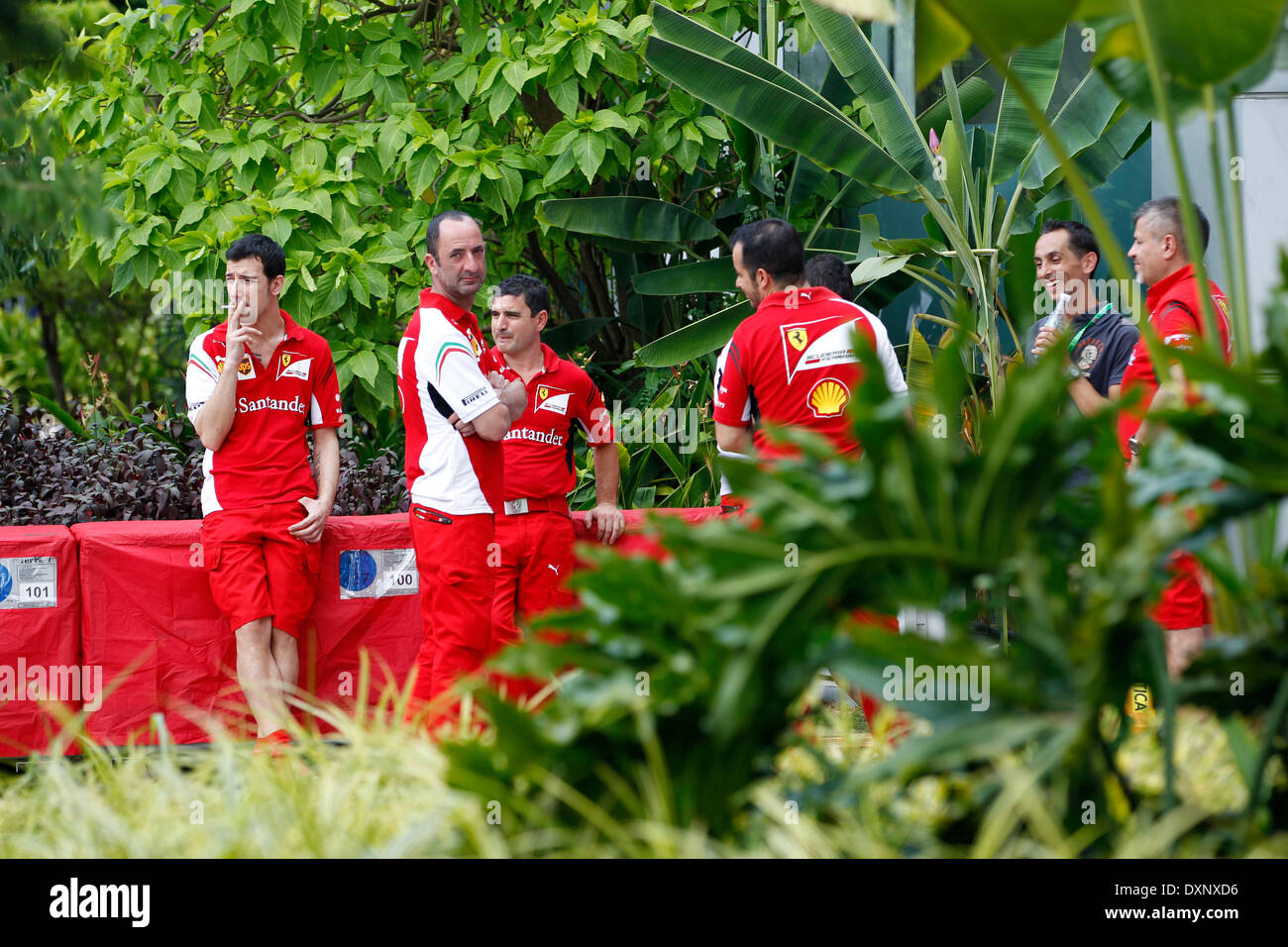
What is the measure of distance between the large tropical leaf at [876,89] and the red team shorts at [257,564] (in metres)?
4.15

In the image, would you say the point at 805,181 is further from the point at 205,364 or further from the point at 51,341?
the point at 51,341

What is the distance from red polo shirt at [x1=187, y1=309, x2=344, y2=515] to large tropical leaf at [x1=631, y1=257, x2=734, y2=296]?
11.1ft

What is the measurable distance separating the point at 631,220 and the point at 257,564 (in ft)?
13.4

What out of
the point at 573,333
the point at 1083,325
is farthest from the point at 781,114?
the point at 573,333

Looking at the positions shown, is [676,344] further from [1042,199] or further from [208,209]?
[208,209]

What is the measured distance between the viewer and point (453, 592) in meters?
5.00

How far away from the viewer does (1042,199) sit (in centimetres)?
769

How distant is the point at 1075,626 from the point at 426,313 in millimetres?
3474

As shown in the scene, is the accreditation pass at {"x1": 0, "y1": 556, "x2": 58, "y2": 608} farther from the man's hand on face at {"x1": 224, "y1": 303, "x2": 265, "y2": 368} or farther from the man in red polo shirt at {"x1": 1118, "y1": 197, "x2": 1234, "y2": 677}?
the man in red polo shirt at {"x1": 1118, "y1": 197, "x2": 1234, "y2": 677}

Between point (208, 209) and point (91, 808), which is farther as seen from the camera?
point (208, 209)

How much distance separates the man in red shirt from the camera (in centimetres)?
506

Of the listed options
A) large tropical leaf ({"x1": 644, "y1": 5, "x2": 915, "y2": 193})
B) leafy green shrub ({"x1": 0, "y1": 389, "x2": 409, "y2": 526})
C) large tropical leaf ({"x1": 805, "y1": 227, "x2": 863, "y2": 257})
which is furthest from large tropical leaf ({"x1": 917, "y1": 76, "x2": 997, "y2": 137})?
leafy green shrub ({"x1": 0, "y1": 389, "x2": 409, "y2": 526})

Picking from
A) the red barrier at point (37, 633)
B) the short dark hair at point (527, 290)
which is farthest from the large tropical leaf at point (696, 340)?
the red barrier at point (37, 633)
